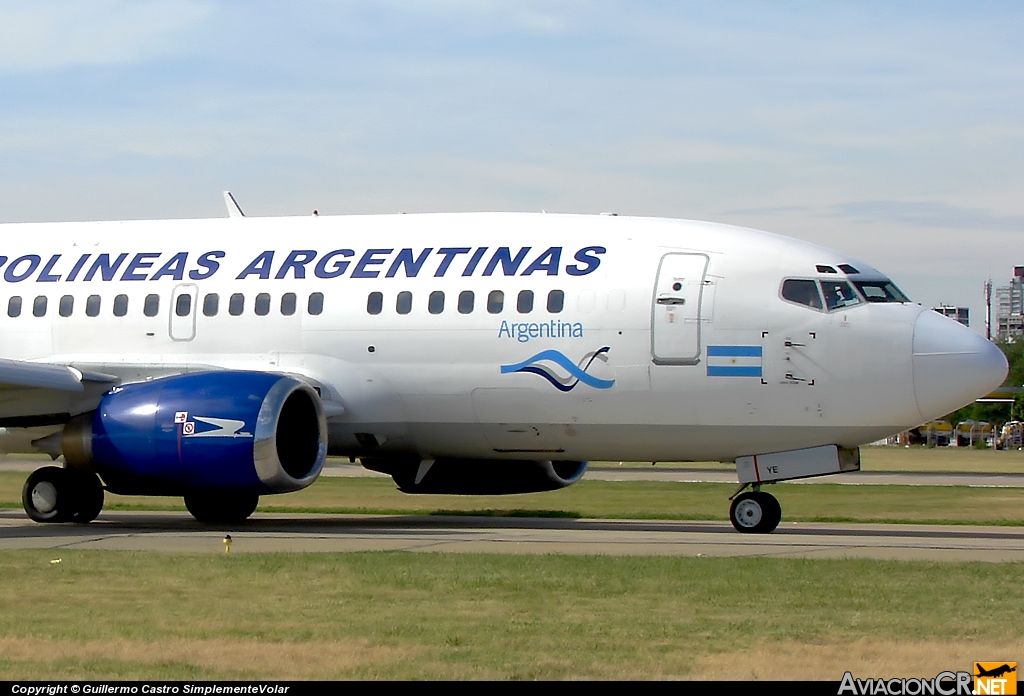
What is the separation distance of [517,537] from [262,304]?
5789mm

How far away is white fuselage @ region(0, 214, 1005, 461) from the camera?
20.1 meters

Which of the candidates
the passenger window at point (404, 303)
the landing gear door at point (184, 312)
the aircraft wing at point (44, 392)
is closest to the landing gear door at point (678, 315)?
the passenger window at point (404, 303)

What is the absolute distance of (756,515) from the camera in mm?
20438

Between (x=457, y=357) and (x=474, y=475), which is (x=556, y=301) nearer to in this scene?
(x=457, y=357)

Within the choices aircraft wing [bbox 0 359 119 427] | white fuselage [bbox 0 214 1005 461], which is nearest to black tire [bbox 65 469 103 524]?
aircraft wing [bbox 0 359 119 427]

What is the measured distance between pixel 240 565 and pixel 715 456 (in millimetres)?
8015

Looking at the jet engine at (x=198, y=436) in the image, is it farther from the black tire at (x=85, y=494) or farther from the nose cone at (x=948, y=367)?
the nose cone at (x=948, y=367)

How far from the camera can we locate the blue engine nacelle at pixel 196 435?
2025 centimetres

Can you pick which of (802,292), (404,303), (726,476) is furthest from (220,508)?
(726,476)

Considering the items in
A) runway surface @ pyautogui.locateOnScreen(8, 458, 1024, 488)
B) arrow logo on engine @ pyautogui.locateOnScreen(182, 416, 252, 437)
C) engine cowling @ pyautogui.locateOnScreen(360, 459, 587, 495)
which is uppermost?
arrow logo on engine @ pyautogui.locateOnScreen(182, 416, 252, 437)

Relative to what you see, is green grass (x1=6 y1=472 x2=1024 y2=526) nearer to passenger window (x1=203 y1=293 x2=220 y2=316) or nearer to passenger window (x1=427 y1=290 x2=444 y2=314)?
passenger window (x1=203 y1=293 x2=220 y2=316)

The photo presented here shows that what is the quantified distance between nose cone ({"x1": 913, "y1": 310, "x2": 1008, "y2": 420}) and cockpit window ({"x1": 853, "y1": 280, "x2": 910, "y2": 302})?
0.65 m

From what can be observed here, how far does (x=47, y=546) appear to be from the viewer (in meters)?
18.0

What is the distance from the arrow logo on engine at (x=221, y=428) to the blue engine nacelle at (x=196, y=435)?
13mm
